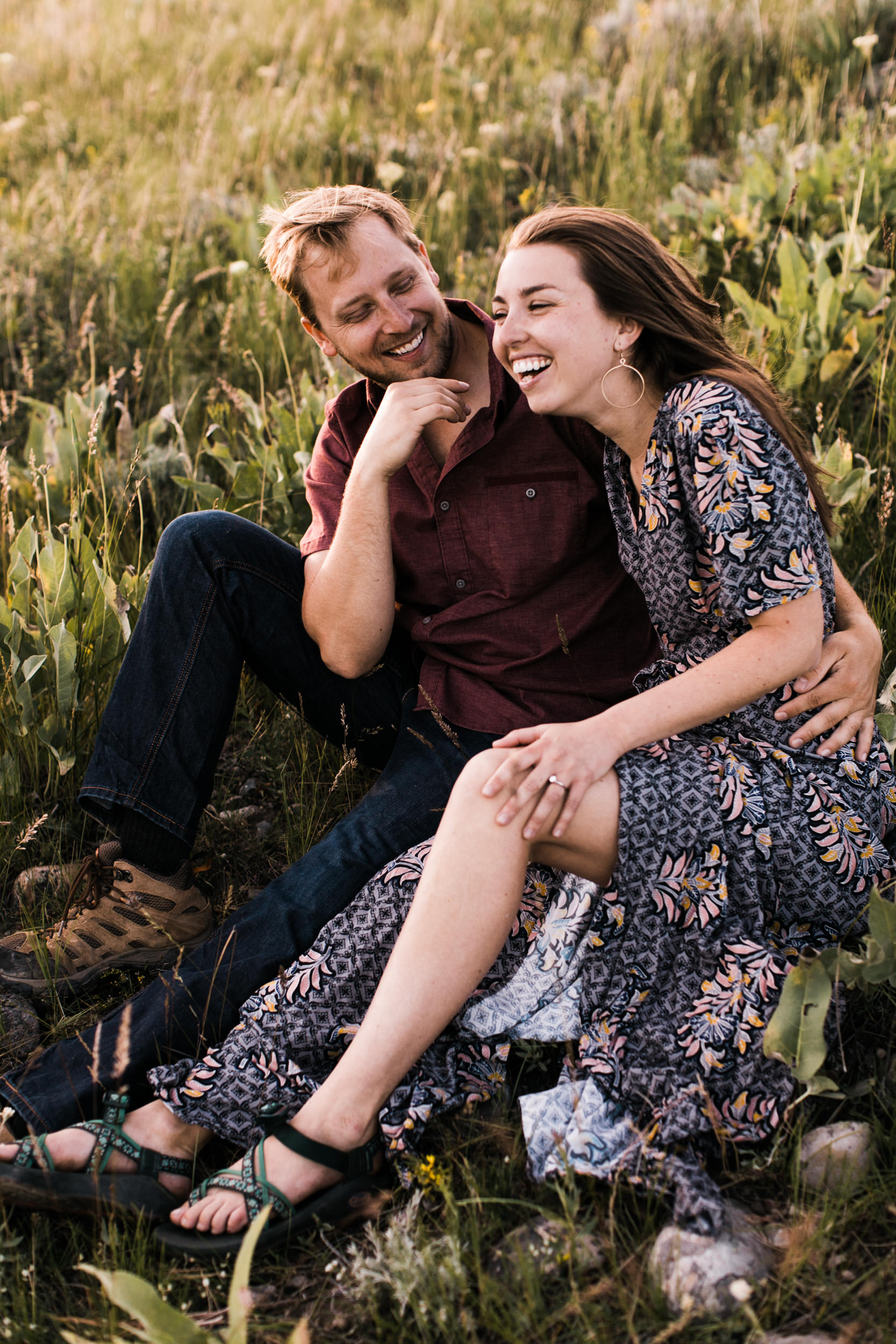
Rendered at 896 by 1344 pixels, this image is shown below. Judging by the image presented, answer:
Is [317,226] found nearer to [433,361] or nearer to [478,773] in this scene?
[433,361]

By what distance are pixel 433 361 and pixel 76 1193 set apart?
188 cm

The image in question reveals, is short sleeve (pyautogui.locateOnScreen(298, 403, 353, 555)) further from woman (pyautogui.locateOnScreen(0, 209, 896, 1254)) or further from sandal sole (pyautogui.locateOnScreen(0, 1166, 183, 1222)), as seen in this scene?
sandal sole (pyautogui.locateOnScreen(0, 1166, 183, 1222))

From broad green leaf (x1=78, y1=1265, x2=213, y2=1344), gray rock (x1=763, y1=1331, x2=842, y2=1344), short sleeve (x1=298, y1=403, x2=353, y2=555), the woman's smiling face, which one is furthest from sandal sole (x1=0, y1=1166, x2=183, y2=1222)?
the woman's smiling face

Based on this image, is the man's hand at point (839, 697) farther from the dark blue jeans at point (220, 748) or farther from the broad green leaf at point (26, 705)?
the broad green leaf at point (26, 705)

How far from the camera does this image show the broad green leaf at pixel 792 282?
11.4 feet

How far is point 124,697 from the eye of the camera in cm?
240

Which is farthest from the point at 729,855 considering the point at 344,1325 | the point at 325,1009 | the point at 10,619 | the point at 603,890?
the point at 10,619

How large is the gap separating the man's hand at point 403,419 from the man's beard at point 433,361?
10cm

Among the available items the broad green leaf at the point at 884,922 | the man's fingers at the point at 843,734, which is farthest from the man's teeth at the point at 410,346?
the broad green leaf at the point at 884,922

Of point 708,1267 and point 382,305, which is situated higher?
point 382,305

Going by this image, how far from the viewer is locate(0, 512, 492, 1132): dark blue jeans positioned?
216cm

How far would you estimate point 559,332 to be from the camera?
84.5 inches

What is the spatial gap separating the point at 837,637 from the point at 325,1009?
1254 millimetres

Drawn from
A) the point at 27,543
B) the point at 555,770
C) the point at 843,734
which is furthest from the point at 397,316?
the point at 843,734
